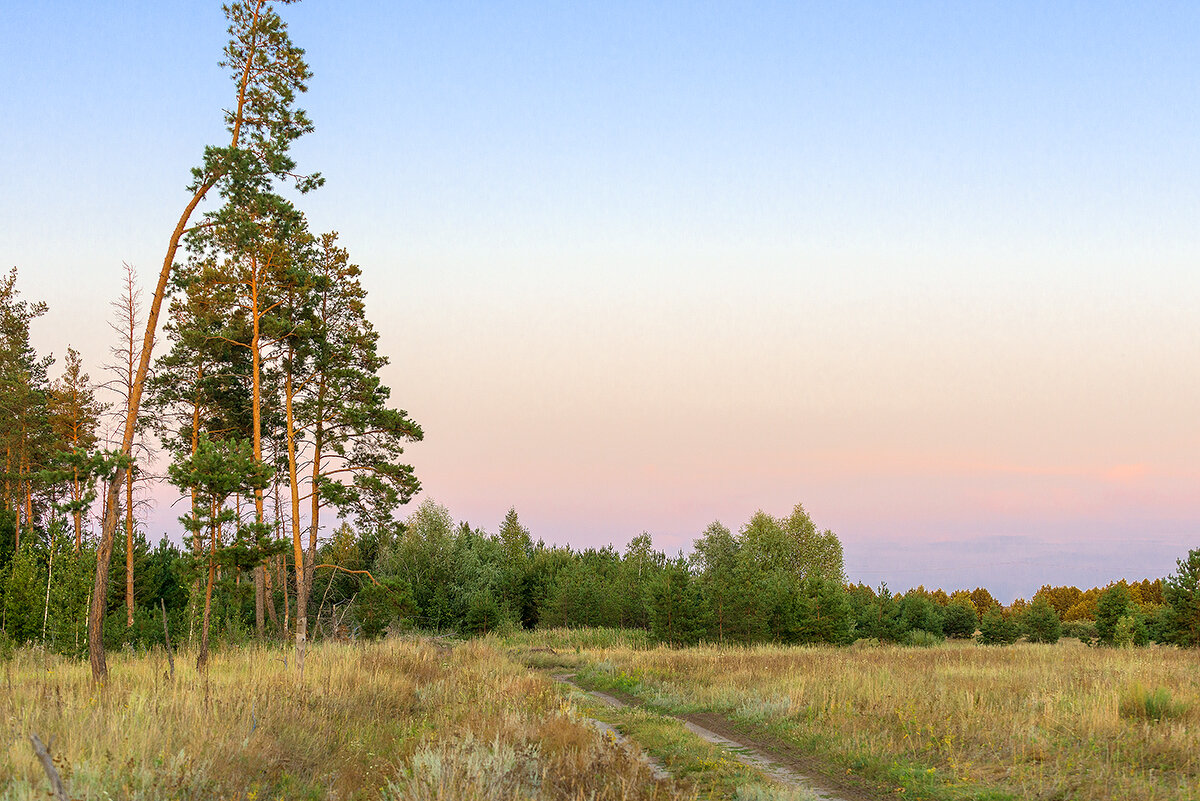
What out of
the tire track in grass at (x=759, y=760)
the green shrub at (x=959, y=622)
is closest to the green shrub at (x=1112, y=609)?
the green shrub at (x=959, y=622)

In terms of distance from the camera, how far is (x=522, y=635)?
45.6 m

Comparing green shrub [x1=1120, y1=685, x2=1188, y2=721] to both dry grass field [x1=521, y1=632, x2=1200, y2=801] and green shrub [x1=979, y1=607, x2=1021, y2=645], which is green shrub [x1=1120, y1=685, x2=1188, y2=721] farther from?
green shrub [x1=979, y1=607, x2=1021, y2=645]

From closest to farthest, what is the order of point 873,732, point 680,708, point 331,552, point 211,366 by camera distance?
point 873,732
point 680,708
point 211,366
point 331,552

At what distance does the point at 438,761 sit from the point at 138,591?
3070cm

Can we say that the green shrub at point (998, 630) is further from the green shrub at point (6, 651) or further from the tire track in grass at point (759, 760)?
the green shrub at point (6, 651)

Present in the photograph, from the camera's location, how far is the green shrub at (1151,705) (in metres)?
10.8

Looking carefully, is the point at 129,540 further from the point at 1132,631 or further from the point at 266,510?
the point at 1132,631

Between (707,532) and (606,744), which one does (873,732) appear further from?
(707,532)

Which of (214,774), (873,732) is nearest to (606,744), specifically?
(214,774)

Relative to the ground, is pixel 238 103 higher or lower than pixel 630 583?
higher

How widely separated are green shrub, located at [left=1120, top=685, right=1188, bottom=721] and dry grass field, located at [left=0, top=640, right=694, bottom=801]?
7132 millimetres

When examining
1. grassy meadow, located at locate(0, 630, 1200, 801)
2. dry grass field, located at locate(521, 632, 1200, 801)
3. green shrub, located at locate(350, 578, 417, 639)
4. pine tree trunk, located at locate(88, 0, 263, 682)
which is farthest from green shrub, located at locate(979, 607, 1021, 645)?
pine tree trunk, located at locate(88, 0, 263, 682)

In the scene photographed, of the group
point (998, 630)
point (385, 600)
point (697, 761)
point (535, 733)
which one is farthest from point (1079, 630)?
point (535, 733)

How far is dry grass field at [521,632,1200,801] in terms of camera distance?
28.1 ft
